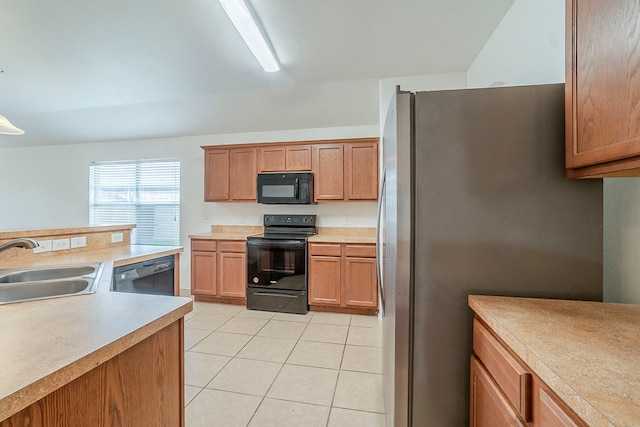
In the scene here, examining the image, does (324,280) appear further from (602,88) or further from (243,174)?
(602,88)

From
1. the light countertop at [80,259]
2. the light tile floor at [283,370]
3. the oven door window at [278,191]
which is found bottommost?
the light tile floor at [283,370]

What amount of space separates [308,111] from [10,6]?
2.57 meters

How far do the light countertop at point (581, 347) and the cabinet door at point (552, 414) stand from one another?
0.16 feet

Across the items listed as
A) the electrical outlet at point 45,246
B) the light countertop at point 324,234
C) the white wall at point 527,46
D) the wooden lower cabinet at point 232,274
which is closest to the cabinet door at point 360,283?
the light countertop at point 324,234

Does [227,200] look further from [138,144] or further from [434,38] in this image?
[434,38]

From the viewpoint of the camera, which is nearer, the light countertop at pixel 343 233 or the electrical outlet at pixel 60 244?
the electrical outlet at pixel 60 244

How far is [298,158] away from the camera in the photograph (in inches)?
141

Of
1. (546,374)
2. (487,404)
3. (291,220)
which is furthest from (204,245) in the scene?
(546,374)

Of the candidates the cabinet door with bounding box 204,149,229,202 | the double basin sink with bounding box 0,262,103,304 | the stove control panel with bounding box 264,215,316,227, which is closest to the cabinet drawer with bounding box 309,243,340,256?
the stove control panel with bounding box 264,215,316,227

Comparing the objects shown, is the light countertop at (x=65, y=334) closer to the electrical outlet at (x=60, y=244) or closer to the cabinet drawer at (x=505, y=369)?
the cabinet drawer at (x=505, y=369)

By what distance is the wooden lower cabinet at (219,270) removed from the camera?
348 cm

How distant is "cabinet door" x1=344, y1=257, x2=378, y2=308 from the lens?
3.12 m

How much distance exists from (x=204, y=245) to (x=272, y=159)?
1449mm

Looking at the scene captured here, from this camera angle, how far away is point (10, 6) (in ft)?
6.35
